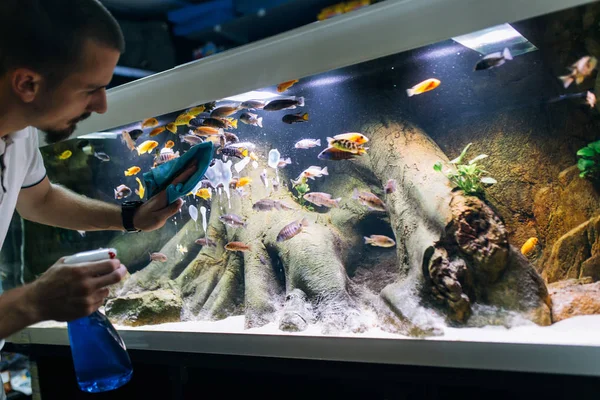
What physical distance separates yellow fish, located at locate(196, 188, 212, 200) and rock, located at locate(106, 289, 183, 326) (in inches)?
29.7

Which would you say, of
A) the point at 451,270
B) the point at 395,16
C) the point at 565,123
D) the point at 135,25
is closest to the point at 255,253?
the point at 451,270

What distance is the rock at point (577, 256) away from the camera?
85.3 inches

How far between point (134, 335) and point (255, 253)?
2.92ft

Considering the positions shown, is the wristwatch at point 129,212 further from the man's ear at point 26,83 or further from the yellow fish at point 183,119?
the yellow fish at point 183,119

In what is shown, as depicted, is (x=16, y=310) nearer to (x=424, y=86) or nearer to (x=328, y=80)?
(x=328, y=80)

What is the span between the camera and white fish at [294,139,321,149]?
8.46ft

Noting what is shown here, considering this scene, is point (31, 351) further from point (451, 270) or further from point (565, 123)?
point (565, 123)

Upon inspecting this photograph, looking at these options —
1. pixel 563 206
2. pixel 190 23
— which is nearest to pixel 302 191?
pixel 563 206

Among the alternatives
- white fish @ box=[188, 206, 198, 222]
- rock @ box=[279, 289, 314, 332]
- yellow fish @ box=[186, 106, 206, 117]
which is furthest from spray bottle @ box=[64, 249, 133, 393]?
white fish @ box=[188, 206, 198, 222]

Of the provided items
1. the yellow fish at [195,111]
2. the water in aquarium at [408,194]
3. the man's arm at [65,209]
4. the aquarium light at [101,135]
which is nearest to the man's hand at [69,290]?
the water in aquarium at [408,194]

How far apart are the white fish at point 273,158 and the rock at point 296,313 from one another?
820 mm

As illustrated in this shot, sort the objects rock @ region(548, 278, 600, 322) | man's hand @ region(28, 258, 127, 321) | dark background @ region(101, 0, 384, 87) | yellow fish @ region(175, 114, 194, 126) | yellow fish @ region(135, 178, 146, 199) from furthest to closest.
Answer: dark background @ region(101, 0, 384, 87) < yellow fish @ region(135, 178, 146, 199) < yellow fish @ region(175, 114, 194, 126) < rock @ region(548, 278, 600, 322) < man's hand @ region(28, 258, 127, 321)

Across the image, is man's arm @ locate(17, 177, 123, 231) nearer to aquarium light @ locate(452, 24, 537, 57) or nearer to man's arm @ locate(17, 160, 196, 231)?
man's arm @ locate(17, 160, 196, 231)

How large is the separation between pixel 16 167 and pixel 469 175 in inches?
84.6
